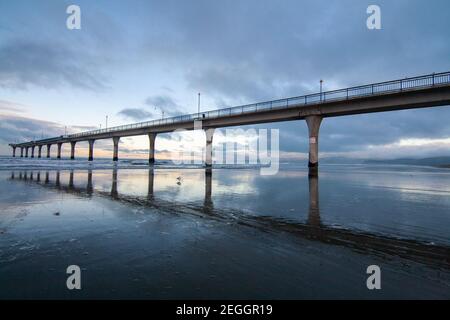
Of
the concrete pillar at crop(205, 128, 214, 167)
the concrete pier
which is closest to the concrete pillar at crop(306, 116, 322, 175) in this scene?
the concrete pier

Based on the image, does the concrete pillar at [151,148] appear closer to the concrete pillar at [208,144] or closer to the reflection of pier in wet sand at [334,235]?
the concrete pillar at [208,144]

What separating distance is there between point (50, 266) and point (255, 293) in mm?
3301

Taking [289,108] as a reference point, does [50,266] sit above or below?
below

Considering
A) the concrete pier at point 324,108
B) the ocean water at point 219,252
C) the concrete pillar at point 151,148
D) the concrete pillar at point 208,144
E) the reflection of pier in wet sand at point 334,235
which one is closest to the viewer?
the ocean water at point 219,252

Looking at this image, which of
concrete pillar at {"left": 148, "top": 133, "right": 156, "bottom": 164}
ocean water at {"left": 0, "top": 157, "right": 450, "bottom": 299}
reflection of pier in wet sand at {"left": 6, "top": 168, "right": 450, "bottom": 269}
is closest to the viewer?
ocean water at {"left": 0, "top": 157, "right": 450, "bottom": 299}

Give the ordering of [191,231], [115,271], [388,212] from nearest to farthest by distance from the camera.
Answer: [115,271] < [191,231] < [388,212]

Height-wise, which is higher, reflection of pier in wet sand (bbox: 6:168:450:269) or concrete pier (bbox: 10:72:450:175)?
concrete pier (bbox: 10:72:450:175)

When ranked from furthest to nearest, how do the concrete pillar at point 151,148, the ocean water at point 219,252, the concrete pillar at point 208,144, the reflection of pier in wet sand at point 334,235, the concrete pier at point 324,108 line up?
the concrete pillar at point 151,148
the concrete pillar at point 208,144
the concrete pier at point 324,108
the reflection of pier in wet sand at point 334,235
the ocean water at point 219,252

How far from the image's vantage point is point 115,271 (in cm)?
366

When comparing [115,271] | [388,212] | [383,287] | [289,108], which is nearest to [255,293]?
[383,287]

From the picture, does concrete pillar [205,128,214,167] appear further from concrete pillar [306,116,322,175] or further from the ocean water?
the ocean water

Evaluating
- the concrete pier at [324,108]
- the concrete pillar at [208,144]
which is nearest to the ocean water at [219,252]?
the concrete pier at [324,108]

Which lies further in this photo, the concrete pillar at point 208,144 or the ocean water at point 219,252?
the concrete pillar at point 208,144
